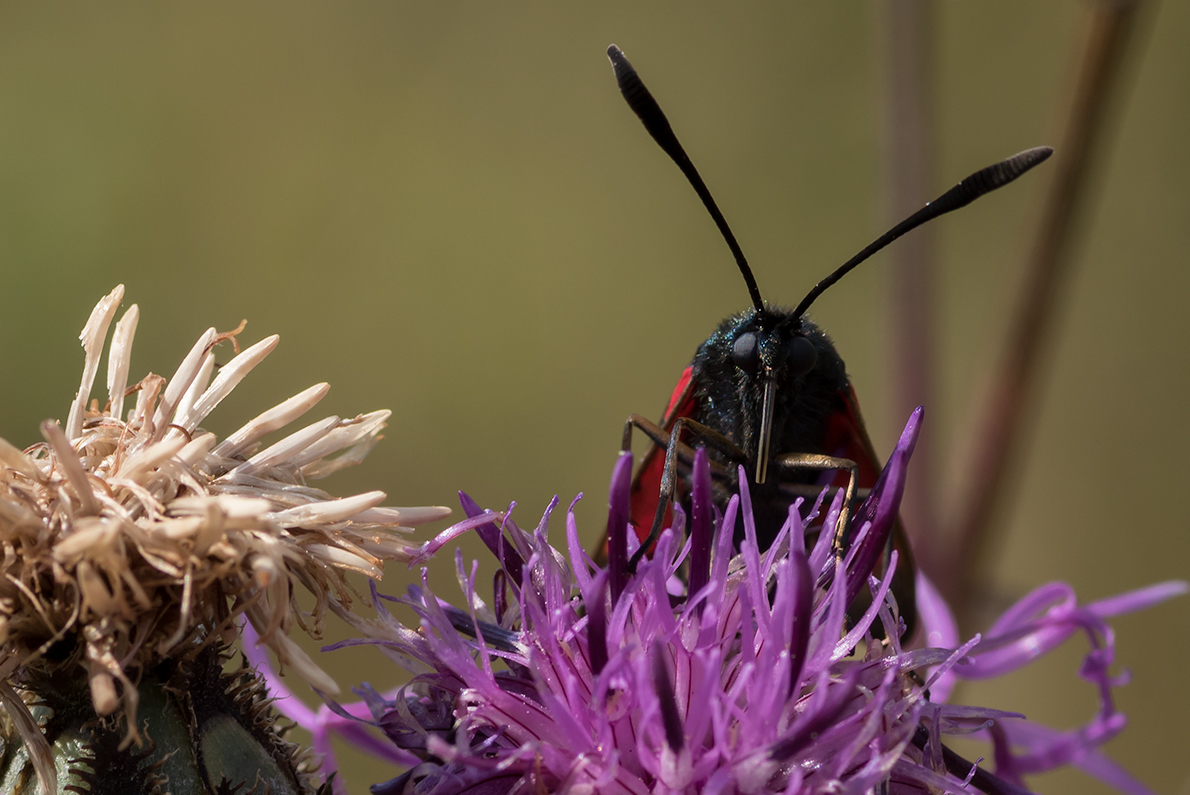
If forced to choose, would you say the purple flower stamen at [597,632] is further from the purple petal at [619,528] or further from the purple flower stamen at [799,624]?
the purple flower stamen at [799,624]

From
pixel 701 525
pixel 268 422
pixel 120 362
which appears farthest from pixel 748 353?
pixel 120 362

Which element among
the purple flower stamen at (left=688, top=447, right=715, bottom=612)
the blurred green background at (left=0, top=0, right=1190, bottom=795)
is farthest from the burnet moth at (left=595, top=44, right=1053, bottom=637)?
the blurred green background at (left=0, top=0, right=1190, bottom=795)

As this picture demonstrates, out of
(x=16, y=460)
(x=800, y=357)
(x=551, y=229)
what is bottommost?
(x=800, y=357)

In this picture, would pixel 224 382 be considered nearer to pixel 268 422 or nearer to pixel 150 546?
pixel 268 422

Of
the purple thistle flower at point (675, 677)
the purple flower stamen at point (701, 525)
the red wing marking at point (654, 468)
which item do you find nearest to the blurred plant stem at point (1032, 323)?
the red wing marking at point (654, 468)

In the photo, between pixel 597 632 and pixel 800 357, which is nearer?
pixel 597 632

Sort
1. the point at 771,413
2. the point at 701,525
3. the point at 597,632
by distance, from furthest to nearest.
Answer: the point at 771,413
the point at 701,525
the point at 597,632

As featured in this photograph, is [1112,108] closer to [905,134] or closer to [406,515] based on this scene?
[905,134]

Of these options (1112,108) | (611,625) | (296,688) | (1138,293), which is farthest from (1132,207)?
(611,625)
